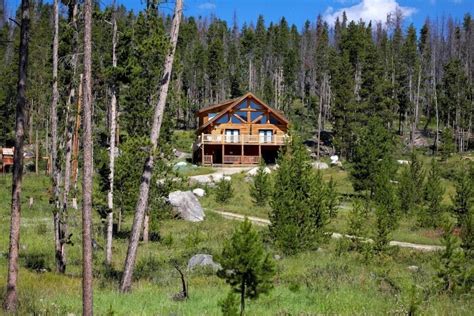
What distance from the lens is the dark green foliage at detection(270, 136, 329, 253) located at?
20.0m

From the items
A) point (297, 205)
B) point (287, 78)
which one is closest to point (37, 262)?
point (297, 205)

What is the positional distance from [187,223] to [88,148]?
20.6m

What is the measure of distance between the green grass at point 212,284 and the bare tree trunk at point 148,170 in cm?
62

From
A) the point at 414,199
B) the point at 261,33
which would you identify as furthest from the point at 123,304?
the point at 261,33

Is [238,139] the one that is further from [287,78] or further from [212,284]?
[212,284]

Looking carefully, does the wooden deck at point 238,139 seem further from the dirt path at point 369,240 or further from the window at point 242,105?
the dirt path at point 369,240

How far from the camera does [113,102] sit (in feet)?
58.3

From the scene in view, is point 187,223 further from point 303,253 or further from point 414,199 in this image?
point 414,199

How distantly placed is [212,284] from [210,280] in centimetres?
65

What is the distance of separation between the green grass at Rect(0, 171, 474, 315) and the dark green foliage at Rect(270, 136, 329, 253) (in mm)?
689

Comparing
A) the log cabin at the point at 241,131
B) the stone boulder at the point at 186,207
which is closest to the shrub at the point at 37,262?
the stone boulder at the point at 186,207

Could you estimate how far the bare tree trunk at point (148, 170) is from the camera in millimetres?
12773

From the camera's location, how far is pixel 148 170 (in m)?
13.1

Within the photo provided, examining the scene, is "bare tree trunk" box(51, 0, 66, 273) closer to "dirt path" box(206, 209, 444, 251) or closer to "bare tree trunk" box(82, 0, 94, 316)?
"bare tree trunk" box(82, 0, 94, 316)
